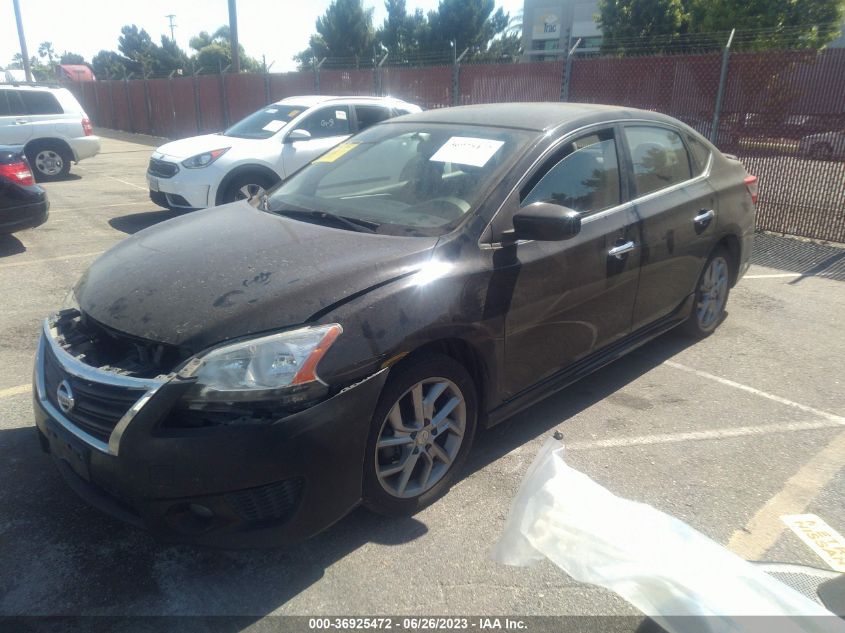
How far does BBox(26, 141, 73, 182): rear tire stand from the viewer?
1328 cm

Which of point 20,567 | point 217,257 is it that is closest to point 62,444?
point 20,567

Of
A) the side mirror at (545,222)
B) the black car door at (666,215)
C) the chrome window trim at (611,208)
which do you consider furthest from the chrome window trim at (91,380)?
the black car door at (666,215)

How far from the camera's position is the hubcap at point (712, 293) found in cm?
474

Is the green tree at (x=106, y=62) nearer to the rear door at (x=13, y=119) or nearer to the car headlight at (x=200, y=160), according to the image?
the rear door at (x=13, y=119)

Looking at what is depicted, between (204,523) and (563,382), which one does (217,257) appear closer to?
(204,523)

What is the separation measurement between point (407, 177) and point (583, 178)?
0.94 m

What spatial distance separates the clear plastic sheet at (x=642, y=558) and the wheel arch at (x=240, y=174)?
7129 mm

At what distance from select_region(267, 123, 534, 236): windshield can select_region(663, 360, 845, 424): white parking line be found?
2.09 m

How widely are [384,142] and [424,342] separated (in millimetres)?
1736

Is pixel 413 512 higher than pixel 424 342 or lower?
lower

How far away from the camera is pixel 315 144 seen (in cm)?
911

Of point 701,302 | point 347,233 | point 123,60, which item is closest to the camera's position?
point 347,233

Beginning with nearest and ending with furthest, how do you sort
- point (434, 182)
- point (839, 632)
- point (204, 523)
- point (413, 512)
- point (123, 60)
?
point (839, 632)
point (204, 523)
point (413, 512)
point (434, 182)
point (123, 60)

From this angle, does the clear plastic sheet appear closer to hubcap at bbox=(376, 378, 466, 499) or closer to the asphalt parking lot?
the asphalt parking lot
